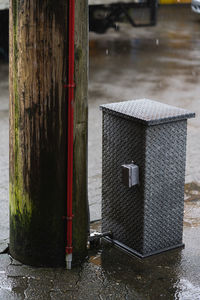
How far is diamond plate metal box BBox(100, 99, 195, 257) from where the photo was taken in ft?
16.3

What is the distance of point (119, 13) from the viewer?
15.4 metres

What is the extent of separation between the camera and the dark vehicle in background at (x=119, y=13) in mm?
15109

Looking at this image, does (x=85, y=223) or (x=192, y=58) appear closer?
(x=85, y=223)

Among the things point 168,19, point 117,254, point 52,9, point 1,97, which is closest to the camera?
point 52,9

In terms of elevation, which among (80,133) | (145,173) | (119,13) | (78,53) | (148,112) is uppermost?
(119,13)

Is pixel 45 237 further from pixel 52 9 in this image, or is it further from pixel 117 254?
pixel 52 9

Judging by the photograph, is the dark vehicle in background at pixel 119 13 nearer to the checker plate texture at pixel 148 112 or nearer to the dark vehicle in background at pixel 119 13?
the dark vehicle in background at pixel 119 13

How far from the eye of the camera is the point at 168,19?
20281 millimetres

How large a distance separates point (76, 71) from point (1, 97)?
242 inches

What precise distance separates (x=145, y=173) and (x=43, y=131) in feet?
2.69

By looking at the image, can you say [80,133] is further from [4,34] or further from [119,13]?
[119,13]

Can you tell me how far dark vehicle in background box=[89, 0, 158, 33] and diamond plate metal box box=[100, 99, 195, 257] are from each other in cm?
984

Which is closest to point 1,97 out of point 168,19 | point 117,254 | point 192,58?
point 192,58

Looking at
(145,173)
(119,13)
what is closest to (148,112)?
(145,173)
